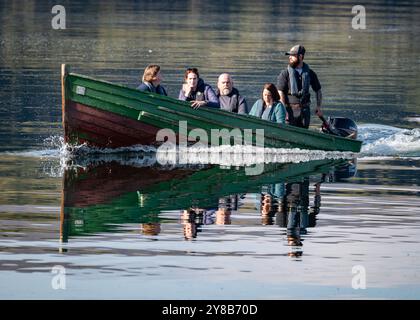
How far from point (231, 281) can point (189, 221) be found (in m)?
3.32

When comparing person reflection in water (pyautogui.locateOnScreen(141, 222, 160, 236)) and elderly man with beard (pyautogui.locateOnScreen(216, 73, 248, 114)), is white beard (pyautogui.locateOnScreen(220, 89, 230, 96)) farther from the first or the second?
person reflection in water (pyautogui.locateOnScreen(141, 222, 160, 236))

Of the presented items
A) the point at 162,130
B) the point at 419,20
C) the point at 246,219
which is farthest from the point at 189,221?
the point at 419,20

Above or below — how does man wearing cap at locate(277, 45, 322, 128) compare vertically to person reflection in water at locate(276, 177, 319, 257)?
above

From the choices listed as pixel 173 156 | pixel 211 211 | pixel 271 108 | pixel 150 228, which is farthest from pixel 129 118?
pixel 150 228

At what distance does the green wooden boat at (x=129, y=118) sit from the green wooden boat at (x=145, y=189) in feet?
2.53

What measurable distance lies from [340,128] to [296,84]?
1479 millimetres

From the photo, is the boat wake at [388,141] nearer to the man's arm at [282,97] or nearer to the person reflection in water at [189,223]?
the man's arm at [282,97]

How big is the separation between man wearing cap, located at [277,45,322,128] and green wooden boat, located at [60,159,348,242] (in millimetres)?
1109

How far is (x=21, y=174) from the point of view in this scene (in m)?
22.0

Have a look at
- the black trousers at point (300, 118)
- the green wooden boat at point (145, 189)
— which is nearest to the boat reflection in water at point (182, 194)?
the green wooden boat at point (145, 189)

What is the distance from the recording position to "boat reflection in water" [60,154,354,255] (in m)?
18.0

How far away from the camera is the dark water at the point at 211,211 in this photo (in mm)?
14875

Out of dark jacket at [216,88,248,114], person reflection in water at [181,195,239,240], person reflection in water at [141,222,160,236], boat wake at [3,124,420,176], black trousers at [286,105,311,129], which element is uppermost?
dark jacket at [216,88,248,114]

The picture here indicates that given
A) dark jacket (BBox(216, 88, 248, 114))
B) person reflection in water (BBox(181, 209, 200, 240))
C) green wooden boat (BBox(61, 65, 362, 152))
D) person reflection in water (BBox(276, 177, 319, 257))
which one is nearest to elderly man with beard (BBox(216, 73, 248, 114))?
dark jacket (BBox(216, 88, 248, 114))
